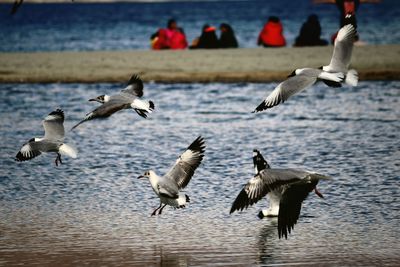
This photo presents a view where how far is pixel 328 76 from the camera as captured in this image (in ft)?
40.5

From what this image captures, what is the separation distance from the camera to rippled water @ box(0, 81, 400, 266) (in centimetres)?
1102

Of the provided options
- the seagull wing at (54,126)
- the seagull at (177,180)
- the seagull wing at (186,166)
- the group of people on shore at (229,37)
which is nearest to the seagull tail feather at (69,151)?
the seagull wing at (54,126)

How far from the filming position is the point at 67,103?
23.3 m

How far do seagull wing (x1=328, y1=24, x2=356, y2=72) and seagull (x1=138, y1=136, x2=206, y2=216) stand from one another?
162 centimetres

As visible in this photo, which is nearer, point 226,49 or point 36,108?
point 36,108

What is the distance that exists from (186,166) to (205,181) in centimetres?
255

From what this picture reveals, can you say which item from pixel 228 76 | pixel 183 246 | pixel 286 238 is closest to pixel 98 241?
pixel 183 246

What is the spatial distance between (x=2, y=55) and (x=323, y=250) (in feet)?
60.3

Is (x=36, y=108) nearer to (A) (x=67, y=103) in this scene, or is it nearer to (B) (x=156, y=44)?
(A) (x=67, y=103)

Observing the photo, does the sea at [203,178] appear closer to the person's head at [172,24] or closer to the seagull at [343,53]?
the seagull at [343,53]

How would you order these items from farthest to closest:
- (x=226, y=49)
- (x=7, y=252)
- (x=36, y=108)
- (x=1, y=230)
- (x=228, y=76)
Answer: (x=226, y=49), (x=228, y=76), (x=36, y=108), (x=1, y=230), (x=7, y=252)

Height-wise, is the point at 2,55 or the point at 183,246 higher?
the point at 2,55

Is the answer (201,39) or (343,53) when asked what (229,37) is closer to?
(201,39)

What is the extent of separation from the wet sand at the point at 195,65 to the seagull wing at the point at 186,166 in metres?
12.3
